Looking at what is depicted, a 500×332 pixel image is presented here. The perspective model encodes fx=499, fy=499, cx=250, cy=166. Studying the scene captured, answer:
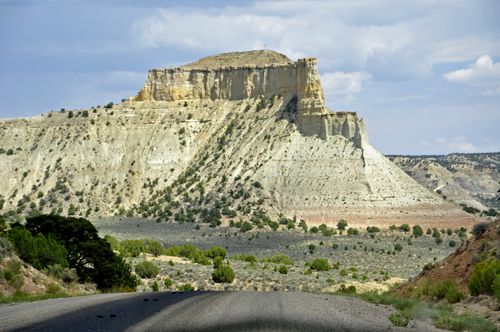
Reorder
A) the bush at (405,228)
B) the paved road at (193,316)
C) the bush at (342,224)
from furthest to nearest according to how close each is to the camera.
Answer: the bush at (342,224)
the bush at (405,228)
the paved road at (193,316)

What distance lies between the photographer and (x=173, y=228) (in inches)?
3044

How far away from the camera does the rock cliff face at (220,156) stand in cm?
7975

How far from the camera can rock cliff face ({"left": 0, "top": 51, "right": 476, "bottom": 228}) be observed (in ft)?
262

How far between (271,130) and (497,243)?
80666 mm

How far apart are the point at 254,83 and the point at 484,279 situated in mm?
95457

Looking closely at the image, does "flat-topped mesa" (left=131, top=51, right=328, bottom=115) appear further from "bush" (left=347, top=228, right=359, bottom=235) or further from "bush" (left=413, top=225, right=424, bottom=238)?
"bush" (left=413, top=225, right=424, bottom=238)

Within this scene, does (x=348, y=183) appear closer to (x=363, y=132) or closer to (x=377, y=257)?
(x=363, y=132)

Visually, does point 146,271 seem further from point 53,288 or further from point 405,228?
point 405,228


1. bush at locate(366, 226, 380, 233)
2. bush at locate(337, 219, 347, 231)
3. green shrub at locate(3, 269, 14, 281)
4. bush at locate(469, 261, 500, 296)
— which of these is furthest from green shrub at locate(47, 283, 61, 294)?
bush at locate(366, 226, 380, 233)

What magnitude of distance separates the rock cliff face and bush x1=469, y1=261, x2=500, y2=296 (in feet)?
202

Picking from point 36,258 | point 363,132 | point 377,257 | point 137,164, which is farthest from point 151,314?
point 137,164

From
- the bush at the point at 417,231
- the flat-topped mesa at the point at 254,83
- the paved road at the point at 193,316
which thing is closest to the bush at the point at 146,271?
the paved road at the point at 193,316

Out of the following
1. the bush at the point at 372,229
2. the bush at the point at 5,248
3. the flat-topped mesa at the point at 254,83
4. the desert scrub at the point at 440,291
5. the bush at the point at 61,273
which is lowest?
the bush at the point at 372,229

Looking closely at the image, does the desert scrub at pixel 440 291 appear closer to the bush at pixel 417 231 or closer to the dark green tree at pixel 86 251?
the dark green tree at pixel 86 251
